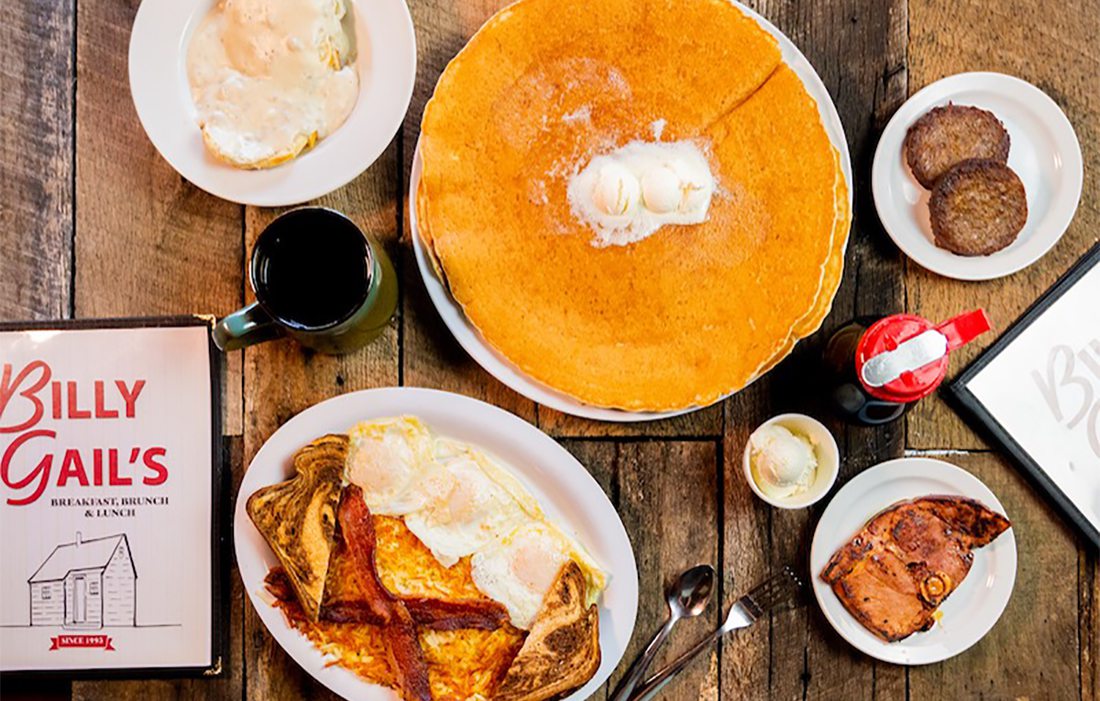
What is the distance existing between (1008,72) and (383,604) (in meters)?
1.32

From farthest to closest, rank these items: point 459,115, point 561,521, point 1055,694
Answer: point 1055,694, point 561,521, point 459,115

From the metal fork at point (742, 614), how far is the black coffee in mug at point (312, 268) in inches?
30.0

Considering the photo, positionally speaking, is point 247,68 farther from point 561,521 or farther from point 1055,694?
point 1055,694

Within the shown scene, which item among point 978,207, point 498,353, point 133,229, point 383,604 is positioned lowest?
point 383,604

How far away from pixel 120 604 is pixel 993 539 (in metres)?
1.38

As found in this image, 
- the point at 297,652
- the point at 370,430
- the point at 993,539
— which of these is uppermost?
the point at 370,430

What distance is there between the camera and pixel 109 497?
1.55 m

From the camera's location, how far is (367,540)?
1.45m

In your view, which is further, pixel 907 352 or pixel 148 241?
pixel 148 241

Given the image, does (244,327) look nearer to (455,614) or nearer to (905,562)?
(455,614)

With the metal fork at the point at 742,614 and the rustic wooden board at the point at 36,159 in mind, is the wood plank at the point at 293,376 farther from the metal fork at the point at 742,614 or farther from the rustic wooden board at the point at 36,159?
the metal fork at the point at 742,614

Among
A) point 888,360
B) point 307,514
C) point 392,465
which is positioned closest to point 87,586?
point 307,514

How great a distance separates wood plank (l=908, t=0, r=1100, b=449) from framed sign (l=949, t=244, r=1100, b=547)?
30 millimetres

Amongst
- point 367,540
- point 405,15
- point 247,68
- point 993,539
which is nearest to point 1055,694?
point 993,539
